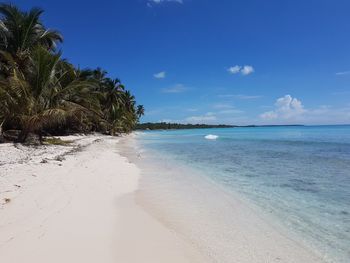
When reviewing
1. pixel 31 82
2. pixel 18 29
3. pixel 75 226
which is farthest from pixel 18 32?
pixel 75 226

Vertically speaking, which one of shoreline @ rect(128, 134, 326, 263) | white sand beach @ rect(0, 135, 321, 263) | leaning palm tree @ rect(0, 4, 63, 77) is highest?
leaning palm tree @ rect(0, 4, 63, 77)

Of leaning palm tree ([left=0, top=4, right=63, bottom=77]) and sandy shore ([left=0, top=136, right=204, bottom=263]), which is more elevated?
leaning palm tree ([left=0, top=4, right=63, bottom=77])

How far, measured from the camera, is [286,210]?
233 inches

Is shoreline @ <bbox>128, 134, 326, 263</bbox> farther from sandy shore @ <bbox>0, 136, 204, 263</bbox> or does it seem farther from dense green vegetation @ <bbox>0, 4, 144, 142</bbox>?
dense green vegetation @ <bbox>0, 4, 144, 142</bbox>

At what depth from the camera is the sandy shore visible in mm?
3408

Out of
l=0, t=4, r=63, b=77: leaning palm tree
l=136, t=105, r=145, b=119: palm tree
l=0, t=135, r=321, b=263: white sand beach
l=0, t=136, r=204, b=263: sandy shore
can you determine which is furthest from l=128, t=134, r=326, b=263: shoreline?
l=136, t=105, r=145, b=119: palm tree

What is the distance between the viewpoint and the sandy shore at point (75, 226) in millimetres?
3408

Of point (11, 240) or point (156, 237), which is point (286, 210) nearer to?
point (156, 237)

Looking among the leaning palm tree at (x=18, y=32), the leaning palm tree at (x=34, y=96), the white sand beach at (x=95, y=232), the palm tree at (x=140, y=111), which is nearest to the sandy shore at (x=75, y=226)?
the white sand beach at (x=95, y=232)

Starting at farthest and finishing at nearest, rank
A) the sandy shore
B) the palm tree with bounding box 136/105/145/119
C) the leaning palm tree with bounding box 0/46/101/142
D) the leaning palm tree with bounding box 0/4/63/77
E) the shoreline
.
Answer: the palm tree with bounding box 136/105/145/119 < the leaning palm tree with bounding box 0/4/63/77 < the leaning palm tree with bounding box 0/46/101/142 < the shoreline < the sandy shore

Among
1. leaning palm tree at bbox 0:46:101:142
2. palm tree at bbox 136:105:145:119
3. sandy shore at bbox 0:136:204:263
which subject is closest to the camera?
sandy shore at bbox 0:136:204:263

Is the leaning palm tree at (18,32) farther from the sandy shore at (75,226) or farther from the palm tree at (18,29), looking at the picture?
the sandy shore at (75,226)

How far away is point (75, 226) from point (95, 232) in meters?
0.31

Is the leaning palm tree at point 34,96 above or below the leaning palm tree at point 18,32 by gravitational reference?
below
